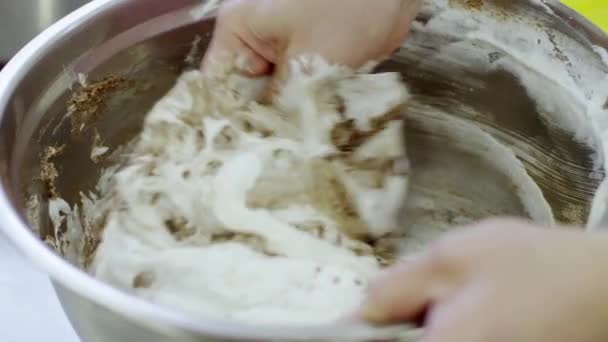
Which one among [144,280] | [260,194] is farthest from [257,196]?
[144,280]

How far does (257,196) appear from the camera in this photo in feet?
1.93

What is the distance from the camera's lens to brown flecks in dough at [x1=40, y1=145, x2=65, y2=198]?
527 mm

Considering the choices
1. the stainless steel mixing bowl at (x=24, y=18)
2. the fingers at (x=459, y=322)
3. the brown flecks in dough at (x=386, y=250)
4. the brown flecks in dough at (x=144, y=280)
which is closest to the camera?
the fingers at (x=459, y=322)

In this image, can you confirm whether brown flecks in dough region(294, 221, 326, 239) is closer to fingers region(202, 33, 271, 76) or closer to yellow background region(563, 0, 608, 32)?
fingers region(202, 33, 271, 76)

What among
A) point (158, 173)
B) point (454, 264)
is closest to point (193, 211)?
point (158, 173)

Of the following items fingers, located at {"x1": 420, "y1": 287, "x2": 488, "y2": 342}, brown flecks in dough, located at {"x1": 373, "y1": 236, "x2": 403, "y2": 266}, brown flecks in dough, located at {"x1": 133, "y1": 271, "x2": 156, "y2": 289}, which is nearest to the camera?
fingers, located at {"x1": 420, "y1": 287, "x2": 488, "y2": 342}

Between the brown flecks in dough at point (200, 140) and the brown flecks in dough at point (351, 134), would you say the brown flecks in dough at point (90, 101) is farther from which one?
the brown flecks in dough at point (351, 134)

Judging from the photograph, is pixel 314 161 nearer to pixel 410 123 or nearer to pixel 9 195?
pixel 410 123

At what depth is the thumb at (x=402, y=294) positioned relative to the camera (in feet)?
1.11

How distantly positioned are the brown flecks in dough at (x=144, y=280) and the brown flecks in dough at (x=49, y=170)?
0.08m

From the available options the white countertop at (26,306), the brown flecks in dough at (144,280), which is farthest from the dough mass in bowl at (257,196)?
the white countertop at (26,306)

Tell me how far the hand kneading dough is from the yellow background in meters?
0.20

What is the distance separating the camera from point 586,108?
1.98 feet

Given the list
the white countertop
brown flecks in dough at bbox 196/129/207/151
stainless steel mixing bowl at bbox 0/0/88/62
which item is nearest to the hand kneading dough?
brown flecks in dough at bbox 196/129/207/151
